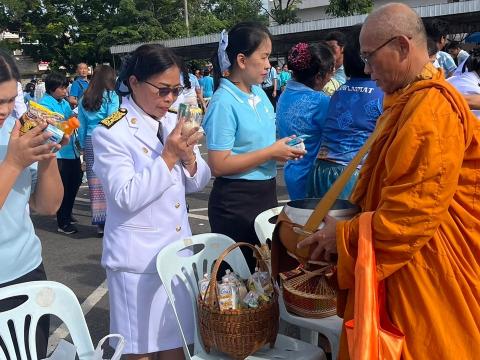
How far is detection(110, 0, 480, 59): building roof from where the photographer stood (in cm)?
1576

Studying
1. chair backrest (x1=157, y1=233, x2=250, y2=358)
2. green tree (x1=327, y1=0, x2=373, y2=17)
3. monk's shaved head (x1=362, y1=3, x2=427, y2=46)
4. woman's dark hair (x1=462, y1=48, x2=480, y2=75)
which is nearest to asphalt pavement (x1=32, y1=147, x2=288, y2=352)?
chair backrest (x1=157, y1=233, x2=250, y2=358)

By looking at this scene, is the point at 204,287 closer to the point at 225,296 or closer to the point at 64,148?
the point at 225,296

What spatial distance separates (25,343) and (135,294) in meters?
0.45

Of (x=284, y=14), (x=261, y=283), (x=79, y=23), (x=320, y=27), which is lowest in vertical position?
(x=261, y=283)

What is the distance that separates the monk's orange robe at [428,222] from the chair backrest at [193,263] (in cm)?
78

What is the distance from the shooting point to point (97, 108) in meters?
5.51

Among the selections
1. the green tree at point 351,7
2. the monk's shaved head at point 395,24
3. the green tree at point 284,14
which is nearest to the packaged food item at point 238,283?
the monk's shaved head at point 395,24

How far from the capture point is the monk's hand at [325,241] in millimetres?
1788

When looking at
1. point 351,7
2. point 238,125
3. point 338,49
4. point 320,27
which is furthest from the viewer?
point 351,7

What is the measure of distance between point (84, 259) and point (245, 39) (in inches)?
126

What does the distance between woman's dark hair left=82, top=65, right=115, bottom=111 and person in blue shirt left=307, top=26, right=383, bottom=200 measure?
3179 millimetres

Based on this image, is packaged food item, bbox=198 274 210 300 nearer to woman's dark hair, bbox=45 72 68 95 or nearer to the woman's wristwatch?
the woman's wristwatch

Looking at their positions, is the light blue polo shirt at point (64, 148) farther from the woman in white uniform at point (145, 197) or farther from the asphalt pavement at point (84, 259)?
the woman in white uniform at point (145, 197)

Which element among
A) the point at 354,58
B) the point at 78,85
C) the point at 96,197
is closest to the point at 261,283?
the point at 354,58
